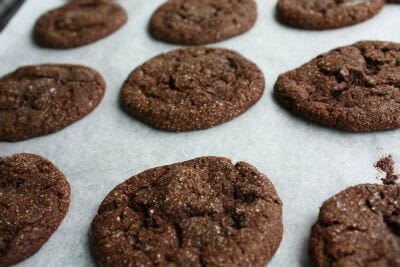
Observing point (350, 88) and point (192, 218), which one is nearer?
point (192, 218)

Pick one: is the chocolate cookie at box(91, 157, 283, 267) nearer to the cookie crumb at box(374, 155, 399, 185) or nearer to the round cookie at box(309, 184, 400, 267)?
the round cookie at box(309, 184, 400, 267)

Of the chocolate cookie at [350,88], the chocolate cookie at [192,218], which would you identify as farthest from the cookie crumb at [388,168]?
the chocolate cookie at [192,218]

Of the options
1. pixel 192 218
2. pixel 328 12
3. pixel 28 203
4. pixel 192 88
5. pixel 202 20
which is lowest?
pixel 28 203

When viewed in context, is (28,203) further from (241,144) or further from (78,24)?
(78,24)

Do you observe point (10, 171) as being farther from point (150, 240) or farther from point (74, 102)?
point (150, 240)

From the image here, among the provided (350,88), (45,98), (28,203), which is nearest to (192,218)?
(28,203)

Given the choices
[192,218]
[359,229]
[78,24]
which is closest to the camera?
[359,229]

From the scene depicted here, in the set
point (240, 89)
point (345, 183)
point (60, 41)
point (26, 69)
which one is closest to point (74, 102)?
point (26, 69)
